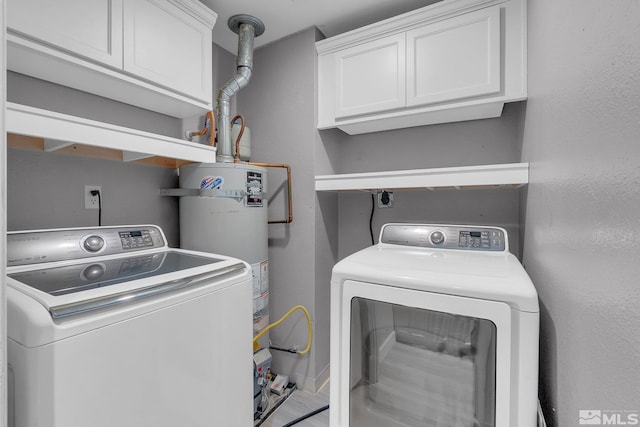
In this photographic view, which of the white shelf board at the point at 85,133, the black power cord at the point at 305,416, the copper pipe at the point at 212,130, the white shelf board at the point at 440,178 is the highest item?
the copper pipe at the point at 212,130

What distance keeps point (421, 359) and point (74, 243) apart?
1568 millimetres

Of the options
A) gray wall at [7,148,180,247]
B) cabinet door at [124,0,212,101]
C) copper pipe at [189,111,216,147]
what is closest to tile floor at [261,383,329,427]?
gray wall at [7,148,180,247]

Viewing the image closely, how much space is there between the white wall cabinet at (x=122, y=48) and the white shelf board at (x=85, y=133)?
12.0 inches

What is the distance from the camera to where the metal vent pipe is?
6.40 ft

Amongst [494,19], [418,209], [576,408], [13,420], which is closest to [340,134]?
[418,209]

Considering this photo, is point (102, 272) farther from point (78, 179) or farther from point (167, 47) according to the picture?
point (167, 47)

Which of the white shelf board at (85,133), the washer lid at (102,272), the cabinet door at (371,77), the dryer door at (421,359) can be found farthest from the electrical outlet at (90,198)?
the cabinet door at (371,77)

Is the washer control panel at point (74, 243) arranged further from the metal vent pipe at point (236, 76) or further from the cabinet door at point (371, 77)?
the cabinet door at point (371, 77)

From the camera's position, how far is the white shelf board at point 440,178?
4.80 ft

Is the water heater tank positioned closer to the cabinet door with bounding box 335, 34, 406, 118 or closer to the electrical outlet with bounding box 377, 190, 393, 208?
the cabinet door with bounding box 335, 34, 406, 118

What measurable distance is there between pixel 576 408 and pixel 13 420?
1.41m

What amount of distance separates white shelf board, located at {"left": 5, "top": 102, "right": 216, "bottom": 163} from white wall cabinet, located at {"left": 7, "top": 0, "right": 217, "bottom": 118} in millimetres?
305

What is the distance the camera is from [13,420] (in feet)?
2.24

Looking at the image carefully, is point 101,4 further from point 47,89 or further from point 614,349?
point 614,349
